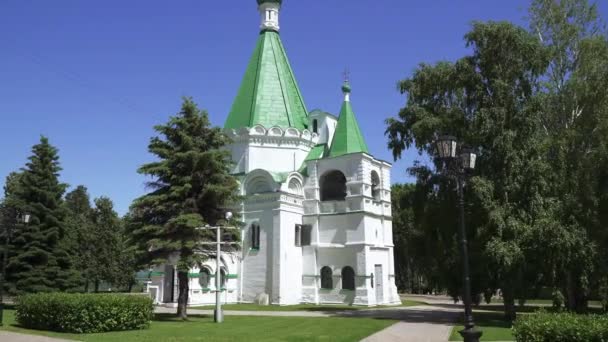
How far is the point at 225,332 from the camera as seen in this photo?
56.4 ft

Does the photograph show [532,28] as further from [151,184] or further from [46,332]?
[46,332]

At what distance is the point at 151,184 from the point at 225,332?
9255 millimetres

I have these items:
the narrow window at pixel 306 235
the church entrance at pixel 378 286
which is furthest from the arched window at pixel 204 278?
the church entrance at pixel 378 286

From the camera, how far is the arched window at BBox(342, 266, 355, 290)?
35.6 meters

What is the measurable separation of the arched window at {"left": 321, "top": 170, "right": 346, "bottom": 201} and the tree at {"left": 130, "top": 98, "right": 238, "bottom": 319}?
15.3 m

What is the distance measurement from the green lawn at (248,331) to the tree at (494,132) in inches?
210

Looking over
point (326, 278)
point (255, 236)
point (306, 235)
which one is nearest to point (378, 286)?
point (326, 278)

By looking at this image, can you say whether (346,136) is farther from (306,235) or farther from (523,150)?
(523,150)

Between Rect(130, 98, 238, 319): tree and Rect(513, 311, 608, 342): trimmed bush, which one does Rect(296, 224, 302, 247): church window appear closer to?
Rect(130, 98, 238, 319): tree

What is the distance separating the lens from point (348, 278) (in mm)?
35906

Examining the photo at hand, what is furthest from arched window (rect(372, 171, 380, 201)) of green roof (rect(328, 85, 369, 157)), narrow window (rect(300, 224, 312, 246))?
narrow window (rect(300, 224, 312, 246))

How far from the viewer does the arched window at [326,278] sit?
36.4 m

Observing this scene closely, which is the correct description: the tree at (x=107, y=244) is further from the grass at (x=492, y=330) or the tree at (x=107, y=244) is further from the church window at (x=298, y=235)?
the grass at (x=492, y=330)

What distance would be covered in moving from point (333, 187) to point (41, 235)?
792 inches
